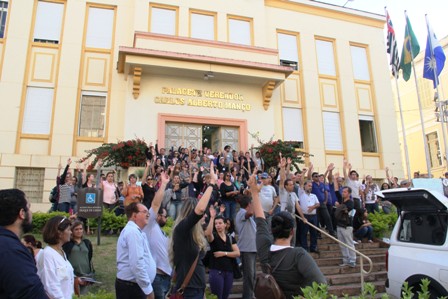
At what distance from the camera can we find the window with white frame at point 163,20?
16641mm

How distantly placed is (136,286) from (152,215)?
1082 millimetres

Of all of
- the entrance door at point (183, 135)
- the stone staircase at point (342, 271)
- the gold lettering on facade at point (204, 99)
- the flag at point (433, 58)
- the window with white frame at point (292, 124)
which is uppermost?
the flag at point (433, 58)

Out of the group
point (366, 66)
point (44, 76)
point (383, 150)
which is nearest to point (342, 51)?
point (366, 66)

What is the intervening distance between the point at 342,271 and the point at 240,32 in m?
13.6

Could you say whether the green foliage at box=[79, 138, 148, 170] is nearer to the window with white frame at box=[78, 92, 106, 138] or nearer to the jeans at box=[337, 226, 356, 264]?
the window with white frame at box=[78, 92, 106, 138]

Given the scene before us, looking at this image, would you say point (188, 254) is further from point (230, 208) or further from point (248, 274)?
point (230, 208)

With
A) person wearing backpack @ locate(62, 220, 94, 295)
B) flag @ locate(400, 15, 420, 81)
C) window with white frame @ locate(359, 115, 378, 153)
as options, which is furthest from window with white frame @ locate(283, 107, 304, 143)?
person wearing backpack @ locate(62, 220, 94, 295)

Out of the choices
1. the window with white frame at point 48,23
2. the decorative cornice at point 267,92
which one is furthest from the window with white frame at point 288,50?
the window with white frame at point 48,23

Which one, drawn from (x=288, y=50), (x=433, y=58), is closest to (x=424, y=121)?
(x=433, y=58)

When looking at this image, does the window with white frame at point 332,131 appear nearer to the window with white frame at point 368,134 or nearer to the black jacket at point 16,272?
the window with white frame at point 368,134

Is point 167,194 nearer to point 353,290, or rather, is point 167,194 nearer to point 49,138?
point 353,290

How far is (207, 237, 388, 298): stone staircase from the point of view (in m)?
6.96

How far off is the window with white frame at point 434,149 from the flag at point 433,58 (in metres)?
12.7

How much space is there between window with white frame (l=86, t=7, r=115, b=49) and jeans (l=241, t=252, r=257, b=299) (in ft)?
43.2
